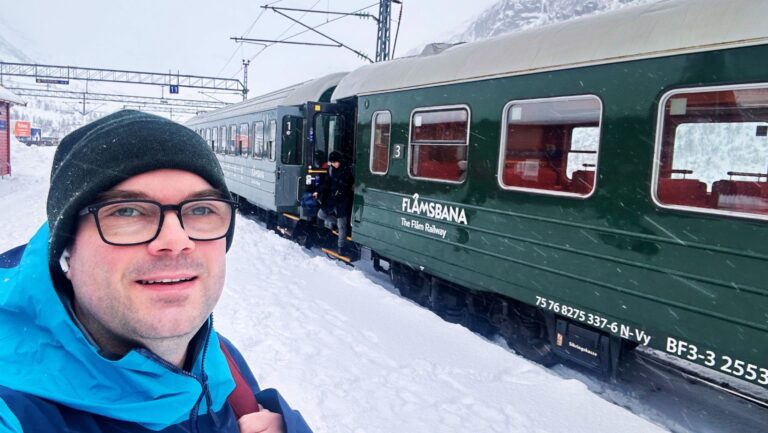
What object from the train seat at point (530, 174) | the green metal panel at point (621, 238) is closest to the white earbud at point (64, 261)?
the green metal panel at point (621, 238)

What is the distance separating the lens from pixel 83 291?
120 cm

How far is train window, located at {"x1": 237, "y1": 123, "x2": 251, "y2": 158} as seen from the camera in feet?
43.6

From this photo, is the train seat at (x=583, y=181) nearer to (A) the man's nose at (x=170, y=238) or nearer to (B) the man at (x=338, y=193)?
(A) the man's nose at (x=170, y=238)

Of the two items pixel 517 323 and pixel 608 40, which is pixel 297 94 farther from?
pixel 608 40

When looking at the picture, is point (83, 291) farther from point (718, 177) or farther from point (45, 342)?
point (718, 177)

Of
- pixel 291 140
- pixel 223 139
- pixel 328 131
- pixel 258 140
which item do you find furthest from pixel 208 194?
pixel 223 139

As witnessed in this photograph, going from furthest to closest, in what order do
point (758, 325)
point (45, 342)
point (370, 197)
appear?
point (370, 197)
point (758, 325)
point (45, 342)

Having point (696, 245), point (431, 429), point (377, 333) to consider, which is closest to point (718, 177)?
point (696, 245)

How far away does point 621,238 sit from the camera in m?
4.13

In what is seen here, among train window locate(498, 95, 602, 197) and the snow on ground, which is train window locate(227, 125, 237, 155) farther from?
train window locate(498, 95, 602, 197)

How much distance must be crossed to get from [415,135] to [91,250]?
5420 millimetres

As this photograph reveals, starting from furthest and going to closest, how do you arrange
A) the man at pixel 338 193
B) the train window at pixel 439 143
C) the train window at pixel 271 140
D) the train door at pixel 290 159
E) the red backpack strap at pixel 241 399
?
the train window at pixel 271 140 < the train door at pixel 290 159 < the man at pixel 338 193 < the train window at pixel 439 143 < the red backpack strap at pixel 241 399

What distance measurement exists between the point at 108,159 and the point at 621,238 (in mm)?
3797

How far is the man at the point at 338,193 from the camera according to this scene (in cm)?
874
